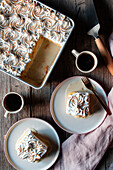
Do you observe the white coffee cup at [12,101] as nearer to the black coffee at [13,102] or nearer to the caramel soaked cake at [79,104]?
the black coffee at [13,102]

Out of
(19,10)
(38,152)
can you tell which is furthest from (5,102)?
(19,10)

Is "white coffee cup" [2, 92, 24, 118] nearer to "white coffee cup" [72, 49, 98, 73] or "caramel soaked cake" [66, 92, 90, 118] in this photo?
"caramel soaked cake" [66, 92, 90, 118]

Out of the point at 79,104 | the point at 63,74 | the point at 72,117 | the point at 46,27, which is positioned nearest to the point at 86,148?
the point at 72,117

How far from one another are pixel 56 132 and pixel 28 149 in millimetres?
257

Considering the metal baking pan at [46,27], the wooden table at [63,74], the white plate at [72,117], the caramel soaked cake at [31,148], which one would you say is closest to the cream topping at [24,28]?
the metal baking pan at [46,27]

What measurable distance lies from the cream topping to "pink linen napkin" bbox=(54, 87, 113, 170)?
669mm

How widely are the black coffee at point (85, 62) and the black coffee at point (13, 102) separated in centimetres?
54

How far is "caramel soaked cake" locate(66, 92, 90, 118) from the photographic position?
5.42 feet

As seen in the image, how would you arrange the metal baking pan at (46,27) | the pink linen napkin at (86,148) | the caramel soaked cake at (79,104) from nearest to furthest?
1. the metal baking pan at (46,27)
2. the caramel soaked cake at (79,104)
3. the pink linen napkin at (86,148)

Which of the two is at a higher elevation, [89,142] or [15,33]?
[15,33]

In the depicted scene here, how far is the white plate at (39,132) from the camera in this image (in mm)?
1751

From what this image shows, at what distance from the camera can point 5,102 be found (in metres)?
1.71

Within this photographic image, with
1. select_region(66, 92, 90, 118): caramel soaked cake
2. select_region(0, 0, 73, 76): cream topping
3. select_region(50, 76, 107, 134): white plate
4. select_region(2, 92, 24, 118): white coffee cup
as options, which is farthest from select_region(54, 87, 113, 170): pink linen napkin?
select_region(0, 0, 73, 76): cream topping

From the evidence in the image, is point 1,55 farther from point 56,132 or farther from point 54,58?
point 56,132
